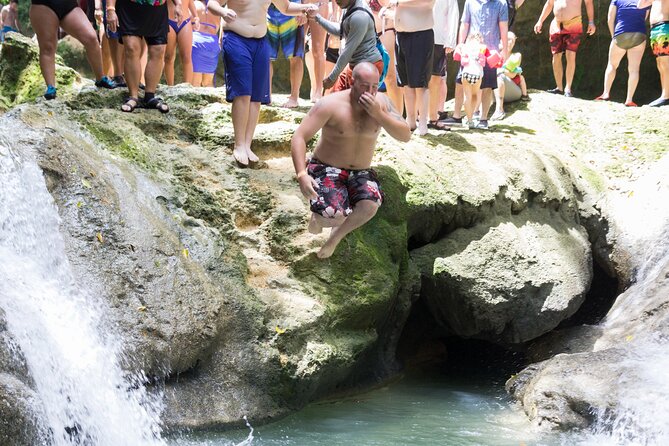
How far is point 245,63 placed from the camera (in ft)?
21.0

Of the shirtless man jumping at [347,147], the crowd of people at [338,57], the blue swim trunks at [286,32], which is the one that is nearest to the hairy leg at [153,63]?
the crowd of people at [338,57]

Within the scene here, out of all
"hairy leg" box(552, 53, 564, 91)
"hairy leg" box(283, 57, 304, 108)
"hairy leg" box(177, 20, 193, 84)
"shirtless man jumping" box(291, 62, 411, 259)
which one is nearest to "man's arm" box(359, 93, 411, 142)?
"shirtless man jumping" box(291, 62, 411, 259)

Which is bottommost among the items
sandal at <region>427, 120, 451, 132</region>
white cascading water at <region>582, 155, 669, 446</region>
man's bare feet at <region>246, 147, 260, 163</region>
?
white cascading water at <region>582, 155, 669, 446</region>

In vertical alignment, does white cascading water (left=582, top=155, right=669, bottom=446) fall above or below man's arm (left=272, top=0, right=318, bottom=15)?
below

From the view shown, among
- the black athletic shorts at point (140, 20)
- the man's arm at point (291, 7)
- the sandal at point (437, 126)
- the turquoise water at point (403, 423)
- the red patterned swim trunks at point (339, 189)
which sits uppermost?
the man's arm at point (291, 7)

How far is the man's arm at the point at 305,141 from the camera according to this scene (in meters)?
5.21

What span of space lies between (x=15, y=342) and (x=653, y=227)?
6.16m

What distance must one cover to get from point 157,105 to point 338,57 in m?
1.68

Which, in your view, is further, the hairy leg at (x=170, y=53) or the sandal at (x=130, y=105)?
the hairy leg at (x=170, y=53)

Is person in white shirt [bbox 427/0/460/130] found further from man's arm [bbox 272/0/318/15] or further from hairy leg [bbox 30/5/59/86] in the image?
hairy leg [bbox 30/5/59/86]

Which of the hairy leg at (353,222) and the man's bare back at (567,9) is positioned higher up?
the man's bare back at (567,9)

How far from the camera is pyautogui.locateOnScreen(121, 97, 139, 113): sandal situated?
22.0 feet

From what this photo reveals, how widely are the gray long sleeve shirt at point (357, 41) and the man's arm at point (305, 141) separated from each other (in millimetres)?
992

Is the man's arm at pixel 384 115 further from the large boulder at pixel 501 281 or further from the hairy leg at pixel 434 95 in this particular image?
the hairy leg at pixel 434 95
